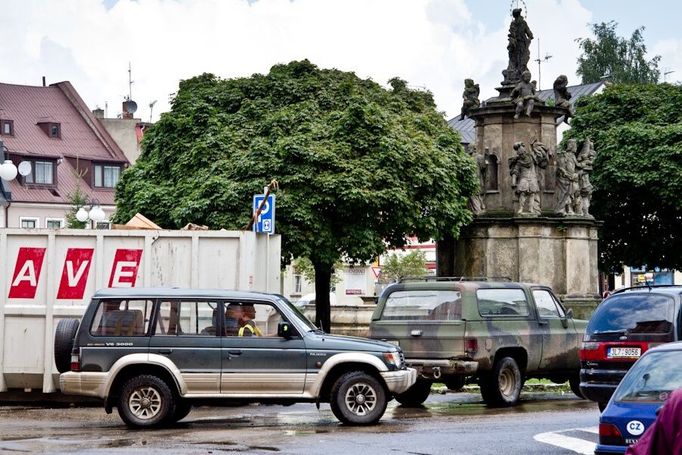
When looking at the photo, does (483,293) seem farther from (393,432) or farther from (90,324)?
(90,324)

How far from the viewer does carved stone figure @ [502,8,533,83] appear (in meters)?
37.5

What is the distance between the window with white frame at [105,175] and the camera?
79125 mm

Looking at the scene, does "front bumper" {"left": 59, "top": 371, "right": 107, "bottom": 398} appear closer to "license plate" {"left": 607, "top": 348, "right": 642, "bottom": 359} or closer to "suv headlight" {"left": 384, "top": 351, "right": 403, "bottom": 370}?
"suv headlight" {"left": 384, "top": 351, "right": 403, "bottom": 370}

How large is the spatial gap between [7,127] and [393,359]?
61.1m

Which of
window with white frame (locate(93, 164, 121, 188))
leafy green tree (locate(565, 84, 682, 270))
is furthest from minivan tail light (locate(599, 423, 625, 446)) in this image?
window with white frame (locate(93, 164, 121, 188))

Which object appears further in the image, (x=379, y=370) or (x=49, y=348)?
(x=49, y=348)

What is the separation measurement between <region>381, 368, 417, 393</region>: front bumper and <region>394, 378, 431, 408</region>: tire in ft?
11.6

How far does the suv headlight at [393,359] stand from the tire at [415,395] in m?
3.50

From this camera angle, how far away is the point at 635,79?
88.8 m

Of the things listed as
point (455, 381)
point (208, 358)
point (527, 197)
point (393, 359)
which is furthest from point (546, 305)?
point (527, 197)

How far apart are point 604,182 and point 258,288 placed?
32.9 m

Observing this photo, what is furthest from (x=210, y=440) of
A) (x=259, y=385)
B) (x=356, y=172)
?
(x=356, y=172)

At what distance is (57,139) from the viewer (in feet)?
257

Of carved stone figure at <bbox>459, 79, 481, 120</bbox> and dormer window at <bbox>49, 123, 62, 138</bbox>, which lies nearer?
carved stone figure at <bbox>459, 79, 481, 120</bbox>
